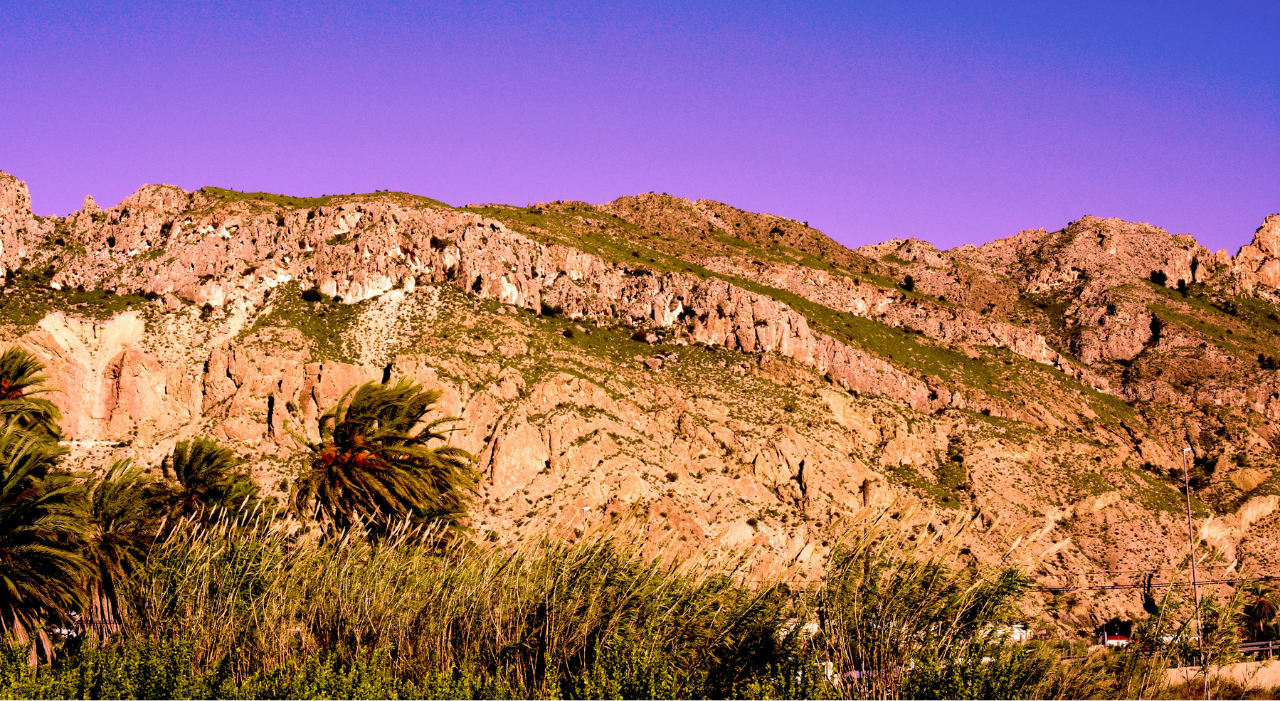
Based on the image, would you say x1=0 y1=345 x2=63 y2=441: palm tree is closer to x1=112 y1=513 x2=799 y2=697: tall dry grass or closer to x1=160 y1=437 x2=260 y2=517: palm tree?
x1=160 y1=437 x2=260 y2=517: palm tree

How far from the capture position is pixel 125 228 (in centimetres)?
8106

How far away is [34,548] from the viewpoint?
94.8ft

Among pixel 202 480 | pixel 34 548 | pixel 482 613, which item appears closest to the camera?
pixel 482 613

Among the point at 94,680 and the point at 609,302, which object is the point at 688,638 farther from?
the point at 609,302

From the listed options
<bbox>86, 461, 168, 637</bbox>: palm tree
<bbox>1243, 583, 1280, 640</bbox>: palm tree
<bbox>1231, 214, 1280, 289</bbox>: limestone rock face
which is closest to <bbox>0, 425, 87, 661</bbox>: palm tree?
<bbox>86, 461, 168, 637</bbox>: palm tree

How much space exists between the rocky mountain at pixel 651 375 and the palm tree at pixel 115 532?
39.7 feet

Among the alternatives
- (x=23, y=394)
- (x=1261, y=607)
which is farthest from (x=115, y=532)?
(x=1261, y=607)

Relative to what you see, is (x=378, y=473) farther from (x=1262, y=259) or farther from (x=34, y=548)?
(x=1262, y=259)

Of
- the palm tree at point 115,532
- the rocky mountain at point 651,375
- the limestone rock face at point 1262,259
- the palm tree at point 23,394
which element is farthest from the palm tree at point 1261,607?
the limestone rock face at point 1262,259

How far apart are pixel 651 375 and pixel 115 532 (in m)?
45.3

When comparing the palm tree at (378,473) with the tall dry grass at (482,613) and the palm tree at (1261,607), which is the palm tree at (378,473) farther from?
the palm tree at (1261,607)

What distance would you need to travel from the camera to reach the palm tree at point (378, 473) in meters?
37.9

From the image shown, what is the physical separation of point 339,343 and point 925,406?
48484mm

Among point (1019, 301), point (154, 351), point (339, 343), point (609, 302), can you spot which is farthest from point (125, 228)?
point (1019, 301)
